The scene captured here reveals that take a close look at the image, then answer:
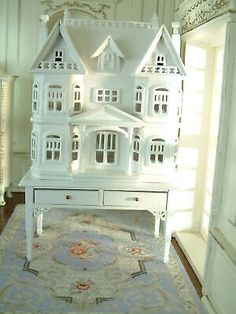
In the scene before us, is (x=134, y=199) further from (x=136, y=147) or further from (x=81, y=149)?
(x=81, y=149)

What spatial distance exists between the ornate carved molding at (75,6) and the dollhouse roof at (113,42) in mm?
2184

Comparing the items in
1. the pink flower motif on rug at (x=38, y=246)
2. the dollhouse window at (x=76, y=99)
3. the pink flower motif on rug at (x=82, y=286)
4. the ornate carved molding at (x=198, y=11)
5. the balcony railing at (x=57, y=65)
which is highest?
the ornate carved molding at (x=198, y=11)

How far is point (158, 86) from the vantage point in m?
3.97

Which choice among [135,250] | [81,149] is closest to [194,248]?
[135,250]

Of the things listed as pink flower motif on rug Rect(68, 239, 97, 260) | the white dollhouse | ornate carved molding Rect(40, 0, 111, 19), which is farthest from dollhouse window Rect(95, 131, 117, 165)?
ornate carved molding Rect(40, 0, 111, 19)

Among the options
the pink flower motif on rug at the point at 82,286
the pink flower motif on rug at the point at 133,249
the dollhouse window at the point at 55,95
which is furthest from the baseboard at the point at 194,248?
the dollhouse window at the point at 55,95

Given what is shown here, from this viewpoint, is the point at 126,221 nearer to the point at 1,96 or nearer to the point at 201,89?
the point at 201,89

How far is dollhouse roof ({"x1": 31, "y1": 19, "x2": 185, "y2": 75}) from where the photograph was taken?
385 cm

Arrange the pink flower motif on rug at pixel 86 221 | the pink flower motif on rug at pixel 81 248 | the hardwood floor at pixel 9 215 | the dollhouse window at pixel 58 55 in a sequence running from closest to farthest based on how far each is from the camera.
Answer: the hardwood floor at pixel 9 215 < the dollhouse window at pixel 58 55 < the pink flower motif on rug at pixel 81 248 < the pink flower motif on rug at pixel 86 221

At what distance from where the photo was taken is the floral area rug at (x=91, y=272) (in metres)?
3.29

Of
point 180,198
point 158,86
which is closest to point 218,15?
point 158,86

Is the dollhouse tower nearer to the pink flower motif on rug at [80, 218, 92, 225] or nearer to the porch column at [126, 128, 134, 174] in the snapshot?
the porch column at [126, 128, 134, 174]

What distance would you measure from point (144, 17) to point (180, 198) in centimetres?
281

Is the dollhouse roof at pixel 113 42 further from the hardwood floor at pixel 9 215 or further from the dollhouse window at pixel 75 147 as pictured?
the hardwood floor at pixel 9 215
